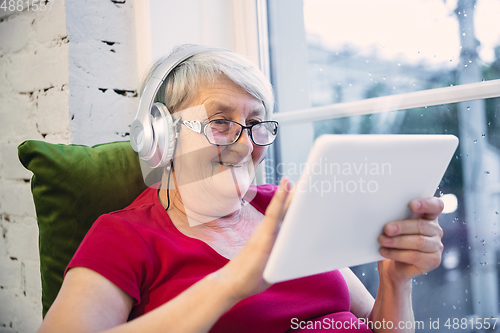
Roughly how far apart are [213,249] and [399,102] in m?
0.76

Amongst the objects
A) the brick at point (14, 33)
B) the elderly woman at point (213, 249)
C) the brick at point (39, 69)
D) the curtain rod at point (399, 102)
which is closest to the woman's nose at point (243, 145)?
the elderly woman at point (213, 249)

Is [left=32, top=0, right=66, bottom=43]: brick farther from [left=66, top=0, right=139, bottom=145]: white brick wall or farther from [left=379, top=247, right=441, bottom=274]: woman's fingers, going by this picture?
[left=379, top=247, right=441, bottom=274]: woman's fingers

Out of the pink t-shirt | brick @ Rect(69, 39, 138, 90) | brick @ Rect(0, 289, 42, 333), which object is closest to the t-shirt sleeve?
the pink t-shirt

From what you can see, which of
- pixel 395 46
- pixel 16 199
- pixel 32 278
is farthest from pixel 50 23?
pixel 395 46

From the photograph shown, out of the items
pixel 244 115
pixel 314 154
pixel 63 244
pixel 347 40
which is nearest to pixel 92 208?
pixel 63 244

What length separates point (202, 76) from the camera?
85 centimetres

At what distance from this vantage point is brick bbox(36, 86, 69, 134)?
3.67 ft

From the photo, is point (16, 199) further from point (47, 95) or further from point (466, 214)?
point (466, 214)

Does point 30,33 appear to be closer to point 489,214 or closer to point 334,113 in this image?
point 334,113

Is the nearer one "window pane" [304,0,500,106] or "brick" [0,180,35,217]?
"window pane" [304,0,500,106]

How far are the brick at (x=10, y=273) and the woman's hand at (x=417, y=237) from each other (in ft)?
→ 4.16

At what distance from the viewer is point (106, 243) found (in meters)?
0.69

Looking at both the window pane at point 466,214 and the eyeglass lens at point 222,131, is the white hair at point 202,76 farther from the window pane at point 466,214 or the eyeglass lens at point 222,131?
the window pane at point 466,214

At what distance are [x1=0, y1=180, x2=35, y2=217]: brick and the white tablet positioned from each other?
3.49 feet
